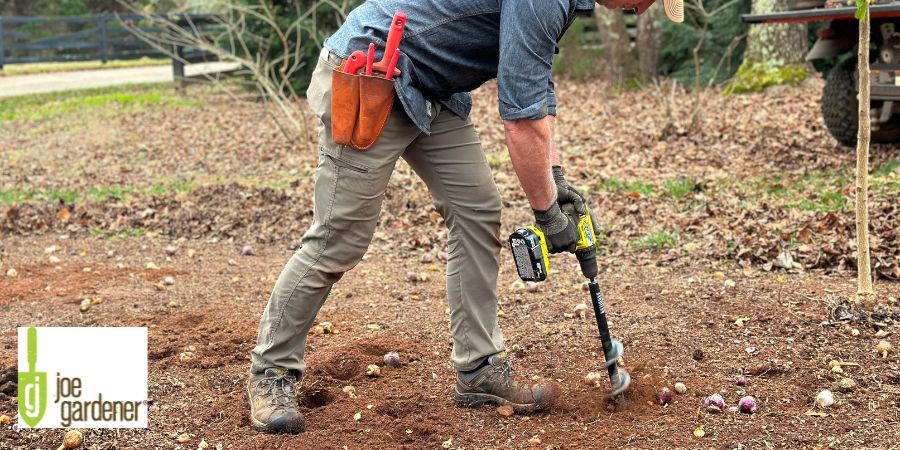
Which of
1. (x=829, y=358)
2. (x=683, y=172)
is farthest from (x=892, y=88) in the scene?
(x=829, y=358)

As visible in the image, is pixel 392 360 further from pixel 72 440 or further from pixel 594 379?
pixel 72 440

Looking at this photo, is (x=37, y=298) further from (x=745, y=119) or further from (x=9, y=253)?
(x=745, y=119)

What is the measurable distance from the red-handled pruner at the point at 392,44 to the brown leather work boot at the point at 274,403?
1169 mm

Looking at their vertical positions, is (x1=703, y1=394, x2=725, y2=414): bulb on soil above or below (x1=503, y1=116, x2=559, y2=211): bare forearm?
below

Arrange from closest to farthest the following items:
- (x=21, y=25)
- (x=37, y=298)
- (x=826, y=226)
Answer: (x=37, y=298), (x=826, y=226), (x=21, y=25)

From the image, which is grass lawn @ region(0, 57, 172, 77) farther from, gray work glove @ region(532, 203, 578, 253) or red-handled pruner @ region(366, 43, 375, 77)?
gray work glove @ region(532, 203, 578, 253)

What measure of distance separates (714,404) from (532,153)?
122 centimetres

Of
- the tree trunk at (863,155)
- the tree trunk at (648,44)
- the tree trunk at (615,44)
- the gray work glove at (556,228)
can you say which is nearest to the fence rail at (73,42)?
the tree trunk at (615,44)

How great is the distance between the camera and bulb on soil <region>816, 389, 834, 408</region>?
3506 millimetres

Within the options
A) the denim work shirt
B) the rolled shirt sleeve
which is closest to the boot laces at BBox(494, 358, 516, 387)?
the denim work shirt

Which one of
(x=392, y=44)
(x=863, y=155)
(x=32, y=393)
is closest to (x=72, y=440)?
(x=32, y=393)

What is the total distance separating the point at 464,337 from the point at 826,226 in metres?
3.21

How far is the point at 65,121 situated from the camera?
600 inches

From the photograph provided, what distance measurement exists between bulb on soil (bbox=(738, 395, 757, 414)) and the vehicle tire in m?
5.46
